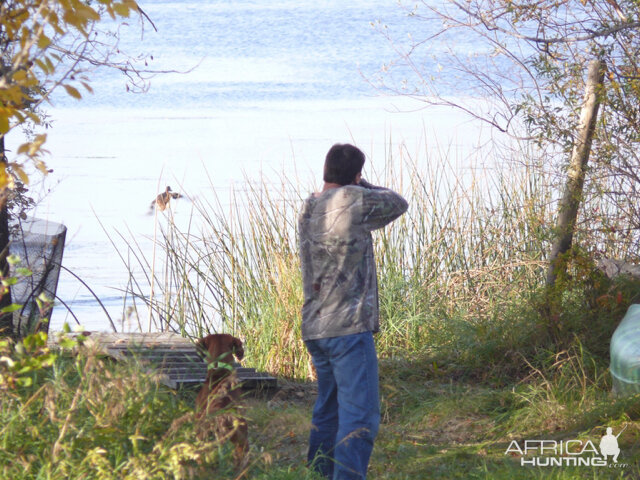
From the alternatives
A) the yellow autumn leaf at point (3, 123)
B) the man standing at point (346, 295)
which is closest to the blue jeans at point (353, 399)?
the man standing at point (346, 295)

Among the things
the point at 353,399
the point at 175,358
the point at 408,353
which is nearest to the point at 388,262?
the point at 408,353

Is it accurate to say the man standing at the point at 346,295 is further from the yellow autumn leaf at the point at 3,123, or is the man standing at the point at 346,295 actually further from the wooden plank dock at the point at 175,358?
the yellow autumn leaf at the point at 3,123

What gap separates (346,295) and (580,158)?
2.72 m

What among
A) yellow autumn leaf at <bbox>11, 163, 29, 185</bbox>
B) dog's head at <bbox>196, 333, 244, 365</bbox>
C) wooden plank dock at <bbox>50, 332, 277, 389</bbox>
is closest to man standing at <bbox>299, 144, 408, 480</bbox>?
dog's head at <bbox>196, 333, 244, 365</bbox>

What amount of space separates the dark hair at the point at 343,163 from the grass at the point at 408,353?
1278mm

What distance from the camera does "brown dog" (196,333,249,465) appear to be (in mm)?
3410

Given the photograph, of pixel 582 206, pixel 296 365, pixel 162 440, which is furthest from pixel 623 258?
pixel 162 440

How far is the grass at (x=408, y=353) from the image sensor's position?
337 centimetres

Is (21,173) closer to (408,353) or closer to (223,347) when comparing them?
(223,347)

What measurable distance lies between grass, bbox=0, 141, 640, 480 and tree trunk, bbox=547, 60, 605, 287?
0.14 m

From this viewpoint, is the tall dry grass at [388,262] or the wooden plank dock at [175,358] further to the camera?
the tall dry grass at [388,262]

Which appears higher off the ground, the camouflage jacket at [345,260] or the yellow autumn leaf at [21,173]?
the yellow autumn leaf at [21,173]

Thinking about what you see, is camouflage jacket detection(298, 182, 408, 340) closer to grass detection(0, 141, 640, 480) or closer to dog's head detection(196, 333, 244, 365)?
dog's head detection(196, 333, 244, 365)

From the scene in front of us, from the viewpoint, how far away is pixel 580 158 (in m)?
5.93
